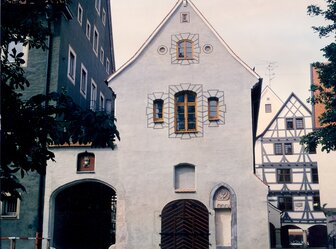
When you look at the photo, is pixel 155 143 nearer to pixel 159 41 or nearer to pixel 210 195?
pixel 210 195

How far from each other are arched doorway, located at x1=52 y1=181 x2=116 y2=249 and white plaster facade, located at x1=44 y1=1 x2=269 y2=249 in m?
1.04

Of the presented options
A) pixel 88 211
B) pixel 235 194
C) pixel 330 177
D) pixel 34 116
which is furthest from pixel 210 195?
pixel 330 177

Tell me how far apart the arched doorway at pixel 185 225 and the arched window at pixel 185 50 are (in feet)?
21.8

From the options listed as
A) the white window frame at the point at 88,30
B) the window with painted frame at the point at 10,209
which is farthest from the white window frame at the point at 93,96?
the window with painted frame at the point at 10,209

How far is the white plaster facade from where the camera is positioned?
20.0 m

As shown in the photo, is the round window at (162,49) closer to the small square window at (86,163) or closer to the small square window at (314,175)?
the small square window at (86,163)

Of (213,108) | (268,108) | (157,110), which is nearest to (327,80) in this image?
(213,108)

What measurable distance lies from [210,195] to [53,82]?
338 inches

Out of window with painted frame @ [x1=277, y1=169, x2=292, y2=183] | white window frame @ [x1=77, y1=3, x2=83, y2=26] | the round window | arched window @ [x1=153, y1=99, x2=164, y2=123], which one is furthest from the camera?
window with painted frame @ [x1=277, y1=169, x2=292, y2=183]

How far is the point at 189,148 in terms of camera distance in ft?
68.5

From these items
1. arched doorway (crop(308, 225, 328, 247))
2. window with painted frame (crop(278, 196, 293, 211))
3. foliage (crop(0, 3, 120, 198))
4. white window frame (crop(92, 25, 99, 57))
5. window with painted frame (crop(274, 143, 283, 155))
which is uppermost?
white window frame (crop(92, 25, 99, 57))

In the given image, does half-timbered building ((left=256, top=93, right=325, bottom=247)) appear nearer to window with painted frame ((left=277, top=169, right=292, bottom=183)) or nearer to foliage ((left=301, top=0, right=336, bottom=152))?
window with painted frame ((left=277, top=169, right=292, bottom=183))

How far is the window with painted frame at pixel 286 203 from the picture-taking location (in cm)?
4056

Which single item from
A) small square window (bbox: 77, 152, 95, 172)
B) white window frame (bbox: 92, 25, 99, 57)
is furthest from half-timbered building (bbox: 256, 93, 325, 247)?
small square window (bbox: 77, 152, 95, 172)
